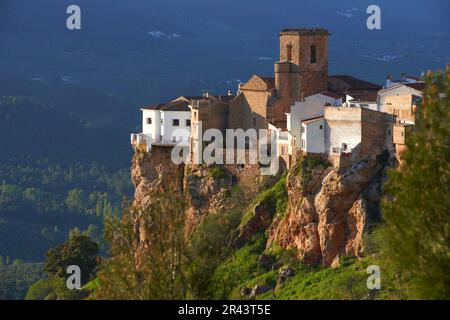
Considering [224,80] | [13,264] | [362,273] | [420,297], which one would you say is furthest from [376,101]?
[224,80]

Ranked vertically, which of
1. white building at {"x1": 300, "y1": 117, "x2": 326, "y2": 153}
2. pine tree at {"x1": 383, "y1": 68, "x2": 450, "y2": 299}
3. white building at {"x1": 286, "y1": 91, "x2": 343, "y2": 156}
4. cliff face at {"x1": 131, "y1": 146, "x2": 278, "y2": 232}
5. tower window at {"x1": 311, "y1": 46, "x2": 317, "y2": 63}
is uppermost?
tower window at {"x1": 311, "y1": 46, "x2": 317, "y2": 63}

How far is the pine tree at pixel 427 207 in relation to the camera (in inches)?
1483

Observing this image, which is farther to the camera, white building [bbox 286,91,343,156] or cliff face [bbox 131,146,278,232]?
cliff face [bbox 131,146,278,232]

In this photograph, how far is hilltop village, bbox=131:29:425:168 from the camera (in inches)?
2375

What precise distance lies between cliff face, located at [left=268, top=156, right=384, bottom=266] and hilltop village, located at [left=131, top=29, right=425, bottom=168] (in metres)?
0.63

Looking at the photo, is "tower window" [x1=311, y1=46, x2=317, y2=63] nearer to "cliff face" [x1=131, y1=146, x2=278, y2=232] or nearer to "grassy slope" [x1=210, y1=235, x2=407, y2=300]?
"cliff face" [x1=131, y1=146, x2=278, y2=232]

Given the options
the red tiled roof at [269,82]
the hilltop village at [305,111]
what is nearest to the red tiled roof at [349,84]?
the hilltop village at [305,111]

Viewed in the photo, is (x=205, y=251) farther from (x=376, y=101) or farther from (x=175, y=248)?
(x=376, y=101)

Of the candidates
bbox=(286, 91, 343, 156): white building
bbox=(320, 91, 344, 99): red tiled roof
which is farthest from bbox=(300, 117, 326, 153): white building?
bbox=(320, 91, 344, 99): red tiled roof

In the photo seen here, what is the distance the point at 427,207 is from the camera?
37.8m

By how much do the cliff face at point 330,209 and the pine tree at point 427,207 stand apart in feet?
71.0

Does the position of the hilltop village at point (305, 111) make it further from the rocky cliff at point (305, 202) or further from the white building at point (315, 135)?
the rocky cliff at point (305, 202)

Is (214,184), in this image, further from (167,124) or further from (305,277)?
(305,277)

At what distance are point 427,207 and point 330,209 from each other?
23868 mm
